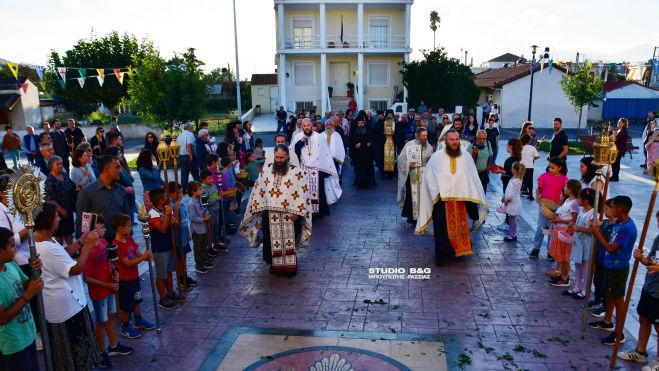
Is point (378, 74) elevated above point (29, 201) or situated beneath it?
elevated above

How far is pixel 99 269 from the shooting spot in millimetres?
5094

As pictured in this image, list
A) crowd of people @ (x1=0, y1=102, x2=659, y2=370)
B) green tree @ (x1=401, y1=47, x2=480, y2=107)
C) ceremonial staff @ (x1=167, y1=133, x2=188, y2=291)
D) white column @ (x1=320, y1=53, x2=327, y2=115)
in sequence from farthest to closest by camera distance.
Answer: white column @ (x1=320, y1=53, x2=327, y2=115) < green tree @ (x1=401, y1=47, x2=480, y2=107) < ceremonial staff @ (x1=167, y1=133, x2=188, y2=291) < crowd of people @ (x1=0, y1=102, x2=659, y2=370)

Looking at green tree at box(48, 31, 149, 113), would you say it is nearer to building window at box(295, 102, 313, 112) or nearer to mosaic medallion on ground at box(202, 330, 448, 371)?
building window at box(295, 102, 313, 112)

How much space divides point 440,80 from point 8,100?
28239mm

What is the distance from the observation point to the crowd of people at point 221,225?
4469 millimetres

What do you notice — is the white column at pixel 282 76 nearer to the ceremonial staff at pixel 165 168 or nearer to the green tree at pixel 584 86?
the green tree at pixel 584 86

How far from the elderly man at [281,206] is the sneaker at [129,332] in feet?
7.65

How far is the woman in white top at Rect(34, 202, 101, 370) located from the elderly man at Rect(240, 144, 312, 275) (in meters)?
3.28

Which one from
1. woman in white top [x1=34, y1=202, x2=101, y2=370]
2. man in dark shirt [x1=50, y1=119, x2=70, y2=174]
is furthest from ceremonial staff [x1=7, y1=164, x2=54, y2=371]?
man in dark shirt [x1=50, y1=119, x2=70, y2=174]

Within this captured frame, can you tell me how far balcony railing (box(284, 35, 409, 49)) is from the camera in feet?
116

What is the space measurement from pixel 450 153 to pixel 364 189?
21.2 feet

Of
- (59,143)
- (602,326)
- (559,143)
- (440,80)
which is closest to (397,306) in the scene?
(602,326)

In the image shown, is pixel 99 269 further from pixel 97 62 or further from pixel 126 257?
pixel 97 62

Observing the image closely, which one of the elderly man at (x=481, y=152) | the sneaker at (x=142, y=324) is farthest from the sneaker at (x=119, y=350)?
the elderly man at (x=481, y=152)
